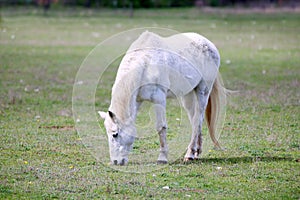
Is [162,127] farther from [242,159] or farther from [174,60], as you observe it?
[242,159]

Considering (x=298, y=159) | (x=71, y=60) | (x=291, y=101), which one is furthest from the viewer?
(x=71, y=60)

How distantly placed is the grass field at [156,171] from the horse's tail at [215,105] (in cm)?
46

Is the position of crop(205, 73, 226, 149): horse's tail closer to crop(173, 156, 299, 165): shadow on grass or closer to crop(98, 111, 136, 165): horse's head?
crop(173, 156, 299, 165): shadow on grass

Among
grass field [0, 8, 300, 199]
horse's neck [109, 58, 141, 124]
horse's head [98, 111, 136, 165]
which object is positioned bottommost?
grass field [0, 8, 300, 199]

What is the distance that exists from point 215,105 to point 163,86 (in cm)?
146

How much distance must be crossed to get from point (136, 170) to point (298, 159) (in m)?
2.25

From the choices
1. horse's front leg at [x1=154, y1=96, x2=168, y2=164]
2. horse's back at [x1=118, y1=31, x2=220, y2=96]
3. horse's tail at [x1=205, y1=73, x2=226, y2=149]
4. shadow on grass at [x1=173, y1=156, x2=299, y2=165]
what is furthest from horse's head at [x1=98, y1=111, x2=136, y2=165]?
horse's tail at [x1=205, y1=73, x2=226, y2=149]

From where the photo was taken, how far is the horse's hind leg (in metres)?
Answer: 8.36

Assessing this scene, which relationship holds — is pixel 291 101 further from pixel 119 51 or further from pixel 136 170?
pixel 136 170

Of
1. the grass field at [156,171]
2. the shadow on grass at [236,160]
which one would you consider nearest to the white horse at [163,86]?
the shadow on grass at [236,160]

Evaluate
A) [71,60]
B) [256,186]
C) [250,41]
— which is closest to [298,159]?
[256,186]

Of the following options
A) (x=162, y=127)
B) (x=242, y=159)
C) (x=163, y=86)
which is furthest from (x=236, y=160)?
(x=163, y=86)

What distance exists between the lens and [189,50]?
8508mm

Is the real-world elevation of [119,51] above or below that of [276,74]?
above
